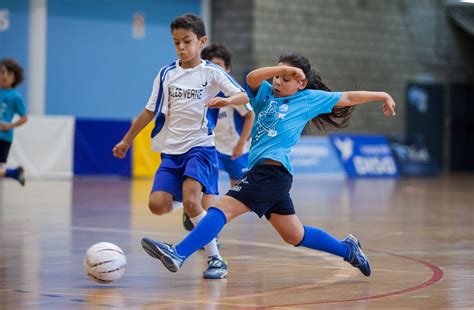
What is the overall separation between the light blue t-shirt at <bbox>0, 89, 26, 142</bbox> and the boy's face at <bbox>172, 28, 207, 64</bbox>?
24.7 feet

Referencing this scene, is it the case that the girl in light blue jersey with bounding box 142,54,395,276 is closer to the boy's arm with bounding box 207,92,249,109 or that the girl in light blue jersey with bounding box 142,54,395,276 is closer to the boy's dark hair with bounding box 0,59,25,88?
the boy's arm with bounding box 207,92,249,109

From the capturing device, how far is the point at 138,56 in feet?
86.7

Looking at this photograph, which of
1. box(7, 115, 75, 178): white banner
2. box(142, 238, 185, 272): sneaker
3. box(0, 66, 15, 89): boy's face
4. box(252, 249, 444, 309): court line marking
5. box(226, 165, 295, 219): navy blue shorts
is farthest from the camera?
box(7, 115, 75, 178): white banner

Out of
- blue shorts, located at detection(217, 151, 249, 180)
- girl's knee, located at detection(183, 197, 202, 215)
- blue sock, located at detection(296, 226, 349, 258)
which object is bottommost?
blue shorts, located at detection(217, 151, 249, 180)

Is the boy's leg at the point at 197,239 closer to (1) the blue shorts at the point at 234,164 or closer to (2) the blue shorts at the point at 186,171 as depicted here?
(2) the blue shorts at the point at 186,171

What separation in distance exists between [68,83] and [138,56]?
224cm

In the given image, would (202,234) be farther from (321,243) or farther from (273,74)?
(273,74)

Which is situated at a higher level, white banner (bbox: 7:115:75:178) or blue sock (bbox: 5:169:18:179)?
blue sock (bbox: 5:169:18:179)

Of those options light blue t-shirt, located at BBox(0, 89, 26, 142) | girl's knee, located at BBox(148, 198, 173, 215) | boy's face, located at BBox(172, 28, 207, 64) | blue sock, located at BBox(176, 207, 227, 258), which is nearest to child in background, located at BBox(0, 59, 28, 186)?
light blue t-shirt, located at BBox(0, 89, 26, 142)

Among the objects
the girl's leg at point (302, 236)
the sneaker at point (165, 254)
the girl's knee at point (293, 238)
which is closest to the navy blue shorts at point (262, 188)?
the girl's leg at point (302, 236)

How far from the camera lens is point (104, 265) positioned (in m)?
6.68

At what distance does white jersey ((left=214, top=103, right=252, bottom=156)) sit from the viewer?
33.4 ft

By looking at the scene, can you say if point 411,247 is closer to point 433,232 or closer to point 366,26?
point 433,232

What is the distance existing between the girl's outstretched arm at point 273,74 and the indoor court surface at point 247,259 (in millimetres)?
1428
